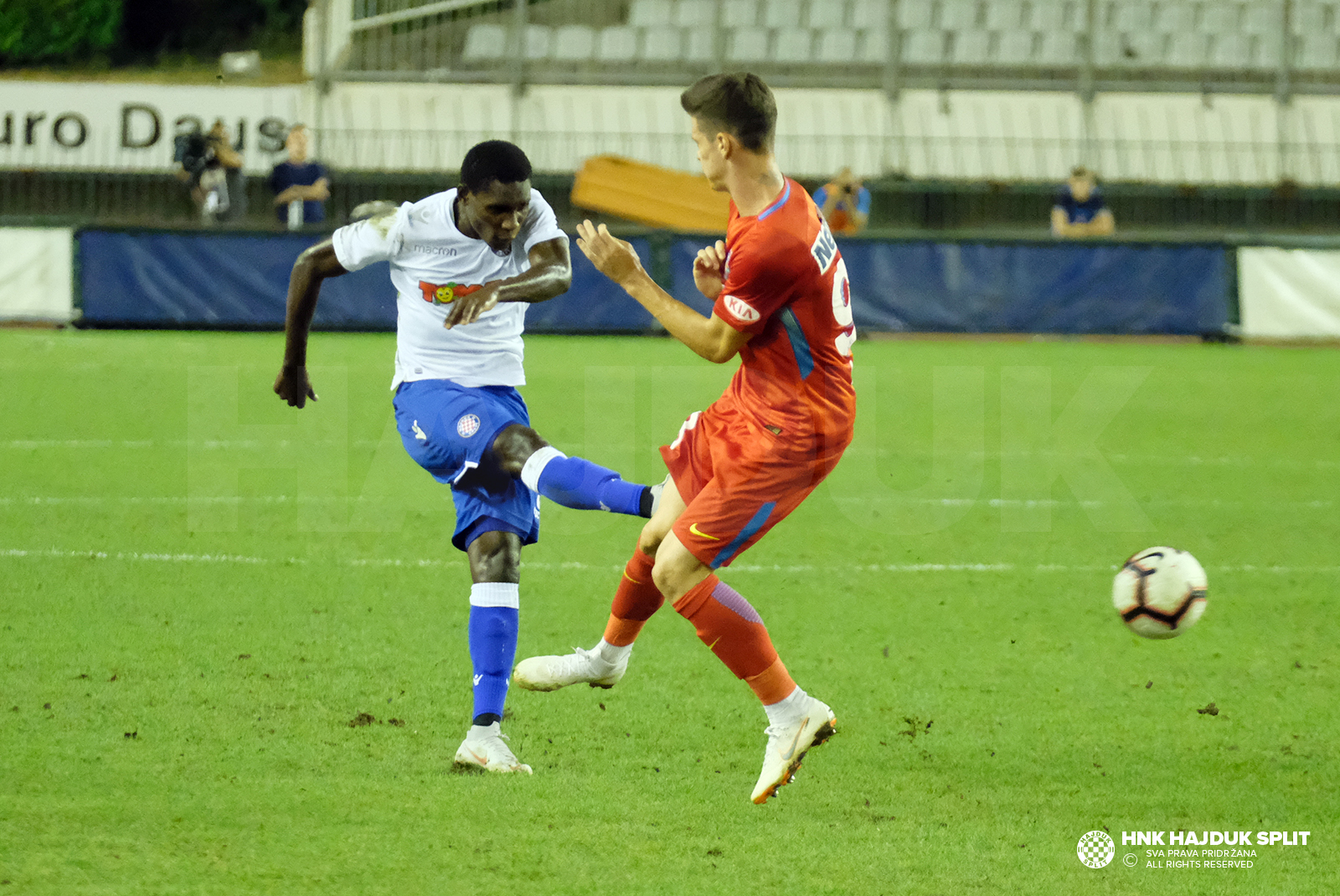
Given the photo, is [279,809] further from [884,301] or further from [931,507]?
[884,301]

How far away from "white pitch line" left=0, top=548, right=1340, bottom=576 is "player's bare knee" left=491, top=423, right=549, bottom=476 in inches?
108

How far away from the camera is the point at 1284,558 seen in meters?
8.09

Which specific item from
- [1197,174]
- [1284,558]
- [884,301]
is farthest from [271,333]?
[1197,174]

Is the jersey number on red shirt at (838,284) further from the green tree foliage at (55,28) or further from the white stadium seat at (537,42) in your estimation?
the green tree foliage at (55,28)

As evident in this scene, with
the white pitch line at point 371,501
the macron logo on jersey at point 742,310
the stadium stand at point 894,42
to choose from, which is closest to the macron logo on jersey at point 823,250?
the macron logo on jersey at point 742,310

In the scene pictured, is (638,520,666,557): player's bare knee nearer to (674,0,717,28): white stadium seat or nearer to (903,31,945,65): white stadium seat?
(903,31,945,65): white stadium seat

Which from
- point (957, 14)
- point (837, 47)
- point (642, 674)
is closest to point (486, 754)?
point (642, 674)

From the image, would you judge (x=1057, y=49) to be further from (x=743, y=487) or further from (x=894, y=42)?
(x=743, y=487)

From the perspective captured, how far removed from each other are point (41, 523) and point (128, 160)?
1618 cm

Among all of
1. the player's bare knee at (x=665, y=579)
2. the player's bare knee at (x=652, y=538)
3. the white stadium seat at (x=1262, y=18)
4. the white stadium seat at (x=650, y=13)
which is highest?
the white stadium seat at (x=1262, y=18)

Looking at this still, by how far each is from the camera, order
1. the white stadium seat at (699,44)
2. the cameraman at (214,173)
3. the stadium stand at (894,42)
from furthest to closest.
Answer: the white stadium seat at (699,44), the stadium stand at (894,42), the cameraman at (214,173)

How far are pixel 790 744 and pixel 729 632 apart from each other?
379mm

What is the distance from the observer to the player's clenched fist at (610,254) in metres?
4.47

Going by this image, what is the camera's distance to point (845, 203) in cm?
1997
